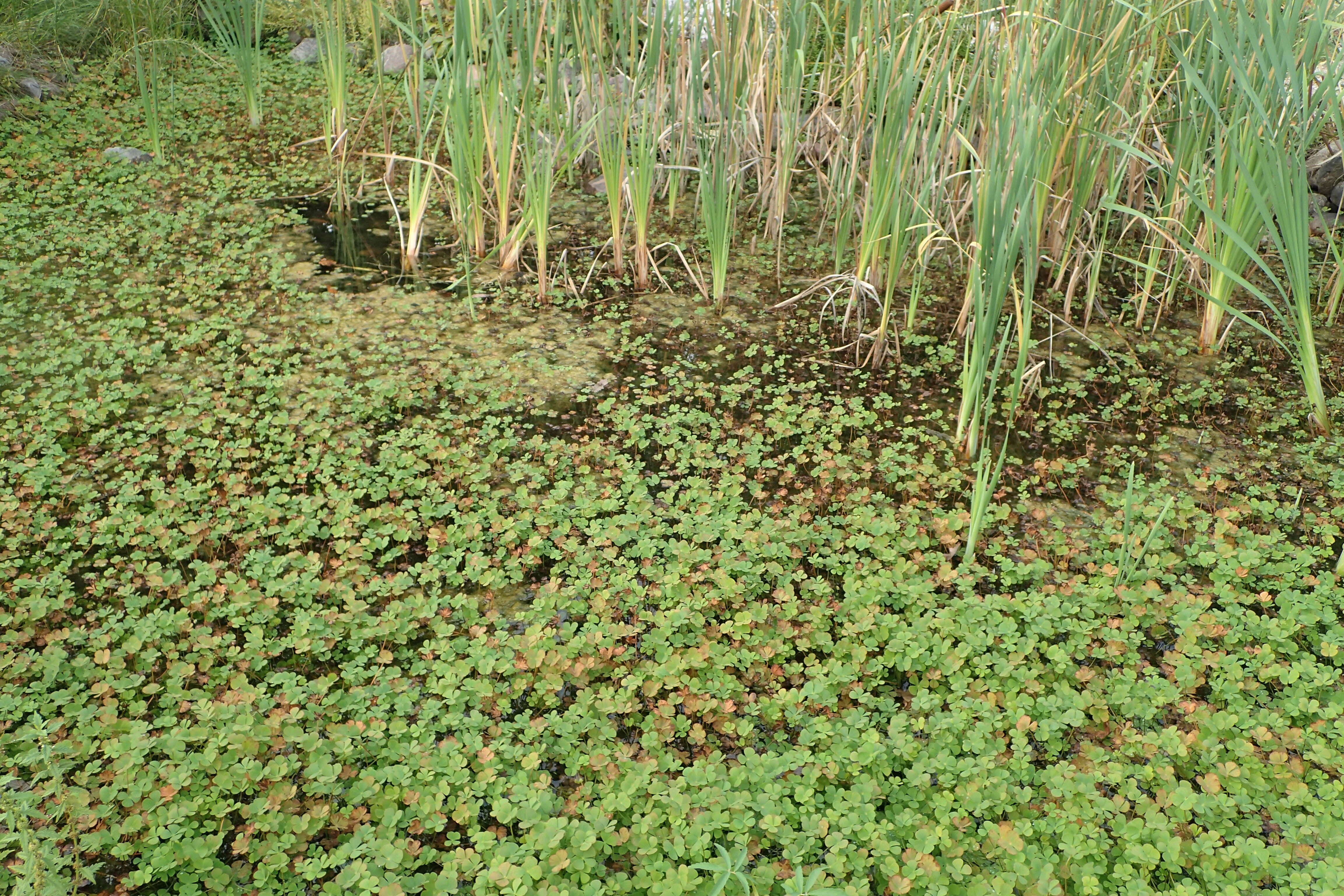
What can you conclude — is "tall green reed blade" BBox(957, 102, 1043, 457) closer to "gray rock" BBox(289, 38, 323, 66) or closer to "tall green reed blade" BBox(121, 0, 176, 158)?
"tall green reed blade" BBox(121, 0, 176, 158)

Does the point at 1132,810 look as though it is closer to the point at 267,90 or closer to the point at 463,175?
the point at 463,175

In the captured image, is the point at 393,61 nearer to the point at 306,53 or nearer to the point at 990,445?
the point at 306,53

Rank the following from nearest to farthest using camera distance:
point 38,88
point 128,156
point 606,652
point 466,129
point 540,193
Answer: point 606,652
point 466,129
point 540,193
point 128,156
point 38,88

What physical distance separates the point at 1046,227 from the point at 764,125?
136cm

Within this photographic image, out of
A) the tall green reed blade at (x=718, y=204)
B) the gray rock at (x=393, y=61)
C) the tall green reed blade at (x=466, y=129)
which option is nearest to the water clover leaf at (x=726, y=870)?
the tall green reed blade at (x=718, y=204)

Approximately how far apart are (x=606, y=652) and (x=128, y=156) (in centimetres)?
484

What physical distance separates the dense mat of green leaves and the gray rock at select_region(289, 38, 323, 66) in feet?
14.1

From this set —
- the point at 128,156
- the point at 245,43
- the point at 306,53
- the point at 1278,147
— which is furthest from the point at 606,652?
the point at 306,53

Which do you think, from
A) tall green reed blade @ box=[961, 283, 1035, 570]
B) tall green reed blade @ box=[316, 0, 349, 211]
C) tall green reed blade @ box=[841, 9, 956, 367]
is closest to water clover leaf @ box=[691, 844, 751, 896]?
tall green reed blade @ box=[961, 283, 1035, 570]

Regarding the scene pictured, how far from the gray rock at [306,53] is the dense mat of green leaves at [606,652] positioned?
169 inches

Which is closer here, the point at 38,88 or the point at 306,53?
the point at 38,88

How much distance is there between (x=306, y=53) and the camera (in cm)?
762

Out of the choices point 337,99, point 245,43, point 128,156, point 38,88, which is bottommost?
point 128,156

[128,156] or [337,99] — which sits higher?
[337,99]
